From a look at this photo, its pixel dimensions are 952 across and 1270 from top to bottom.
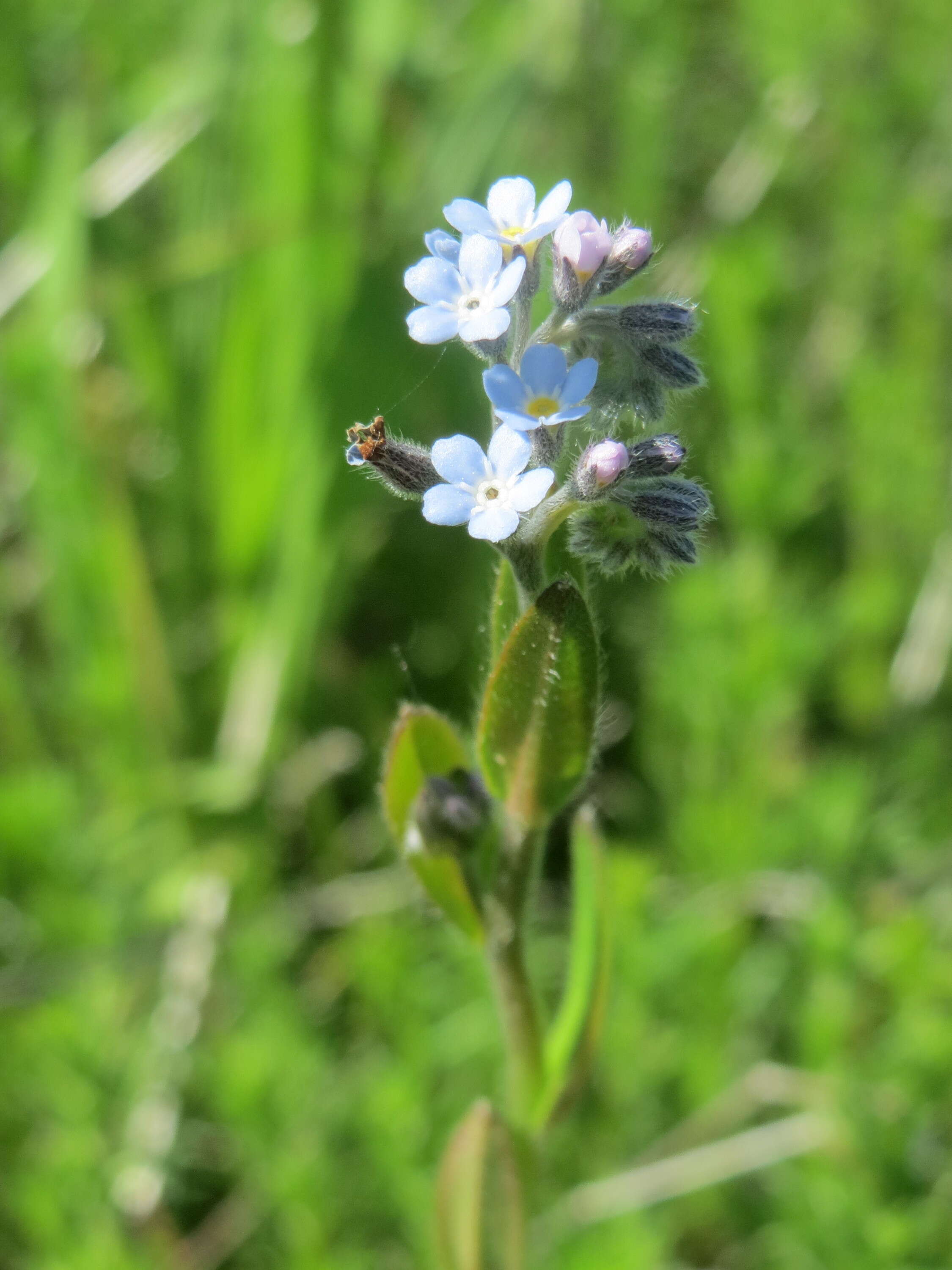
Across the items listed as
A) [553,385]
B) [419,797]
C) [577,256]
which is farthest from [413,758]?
[577,256]

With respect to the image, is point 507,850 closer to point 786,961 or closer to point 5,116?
point 786,961

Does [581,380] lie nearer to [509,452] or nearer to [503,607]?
[509,452]

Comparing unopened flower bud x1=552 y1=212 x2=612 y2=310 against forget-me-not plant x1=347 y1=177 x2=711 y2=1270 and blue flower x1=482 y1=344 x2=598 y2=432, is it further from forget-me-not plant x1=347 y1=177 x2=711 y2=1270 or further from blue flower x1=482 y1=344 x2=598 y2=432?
blue flower x1=482 y1=344 x2=598 y2=432

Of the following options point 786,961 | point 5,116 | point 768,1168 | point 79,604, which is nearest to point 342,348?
point 79,604

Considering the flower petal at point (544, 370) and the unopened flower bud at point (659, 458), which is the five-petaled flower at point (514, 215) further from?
the unopened flower bud at point (659, 458)

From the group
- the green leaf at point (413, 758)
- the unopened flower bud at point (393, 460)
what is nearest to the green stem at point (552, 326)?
the unopened flower bud at point (393, 460)

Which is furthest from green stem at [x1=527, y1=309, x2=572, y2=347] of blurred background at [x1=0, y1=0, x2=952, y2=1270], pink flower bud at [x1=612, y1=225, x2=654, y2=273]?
blurred background at [x1=0, y1=0, x2=952, y2=1270]
